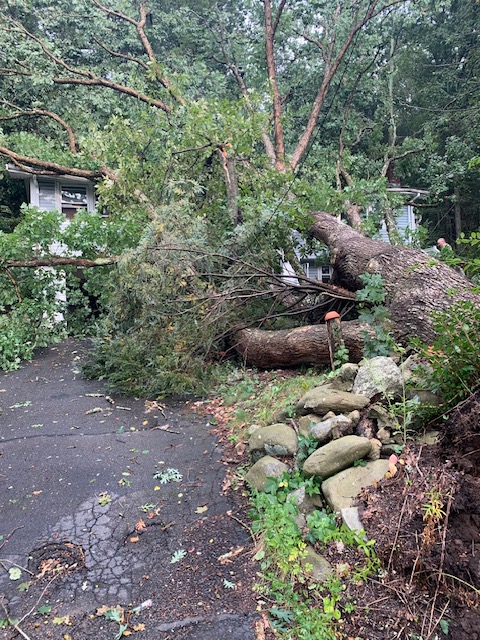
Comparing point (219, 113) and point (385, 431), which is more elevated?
point (219, 113)

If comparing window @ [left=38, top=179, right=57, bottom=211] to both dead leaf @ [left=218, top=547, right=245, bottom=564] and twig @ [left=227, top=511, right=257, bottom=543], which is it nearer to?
twig @ [left=227, top=511, right=257, bottom=543]

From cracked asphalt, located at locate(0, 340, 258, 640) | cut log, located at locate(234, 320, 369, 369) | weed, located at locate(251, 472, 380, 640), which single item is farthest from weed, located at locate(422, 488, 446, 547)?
cut log, located at locate(234, 320, 369, 369)

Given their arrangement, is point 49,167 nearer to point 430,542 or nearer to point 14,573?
point 14,573

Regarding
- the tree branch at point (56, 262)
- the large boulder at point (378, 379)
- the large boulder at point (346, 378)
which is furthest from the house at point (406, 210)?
the large boulder at point (378, 379)

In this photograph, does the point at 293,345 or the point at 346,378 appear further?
the point at 293,345

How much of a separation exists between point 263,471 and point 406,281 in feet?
8.36

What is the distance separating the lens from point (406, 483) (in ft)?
7.41

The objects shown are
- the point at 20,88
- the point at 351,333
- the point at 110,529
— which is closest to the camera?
the point at 110,529

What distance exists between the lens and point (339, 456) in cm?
260

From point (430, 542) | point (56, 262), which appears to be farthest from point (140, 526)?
point (56, 262)

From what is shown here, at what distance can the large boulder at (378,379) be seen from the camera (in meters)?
2.98

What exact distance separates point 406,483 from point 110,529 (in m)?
1.87

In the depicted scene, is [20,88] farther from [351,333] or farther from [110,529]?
[110,529]

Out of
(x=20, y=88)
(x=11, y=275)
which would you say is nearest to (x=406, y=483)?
(x=11, y=275)
